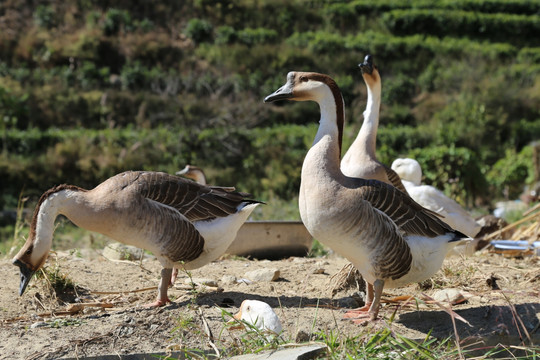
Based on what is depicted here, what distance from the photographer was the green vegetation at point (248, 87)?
1809cm

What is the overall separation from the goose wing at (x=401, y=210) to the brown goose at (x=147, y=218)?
1.34 metres

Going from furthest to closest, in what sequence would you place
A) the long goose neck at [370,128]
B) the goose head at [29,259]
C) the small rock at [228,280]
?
the long goose neck at [370,128] → the small rock at [228,280] → the goose head at [29,259]

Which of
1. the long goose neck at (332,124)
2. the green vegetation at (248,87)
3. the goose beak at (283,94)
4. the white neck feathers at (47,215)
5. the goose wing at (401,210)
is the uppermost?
the goose beak at (283,94)

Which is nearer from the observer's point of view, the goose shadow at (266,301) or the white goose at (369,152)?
the goose shadow at (266,301)

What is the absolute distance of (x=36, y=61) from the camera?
24.9 metres

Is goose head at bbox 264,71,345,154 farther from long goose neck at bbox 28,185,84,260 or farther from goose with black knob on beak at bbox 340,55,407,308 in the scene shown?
long goose neck at bbox 28,185,84,260

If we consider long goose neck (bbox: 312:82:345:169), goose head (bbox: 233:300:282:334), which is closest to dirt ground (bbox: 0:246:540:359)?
goose head (bbox: 233:300:282:334)

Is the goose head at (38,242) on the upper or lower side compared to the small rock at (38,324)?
upper

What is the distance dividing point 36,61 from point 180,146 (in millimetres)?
9756

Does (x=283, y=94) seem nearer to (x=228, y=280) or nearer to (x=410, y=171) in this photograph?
(x=228, y=280)

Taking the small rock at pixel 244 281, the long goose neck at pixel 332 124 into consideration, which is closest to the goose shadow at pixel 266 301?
the small rock at pixel 244 281

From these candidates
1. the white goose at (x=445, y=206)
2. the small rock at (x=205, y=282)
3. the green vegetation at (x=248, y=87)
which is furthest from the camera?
the green vegetation at (x=248, y=87)

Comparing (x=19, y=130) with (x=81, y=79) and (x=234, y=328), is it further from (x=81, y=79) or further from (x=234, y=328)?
(x=234, y=328)

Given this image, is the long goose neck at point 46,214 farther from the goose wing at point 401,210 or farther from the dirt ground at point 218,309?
the goose wing at point 401,210
